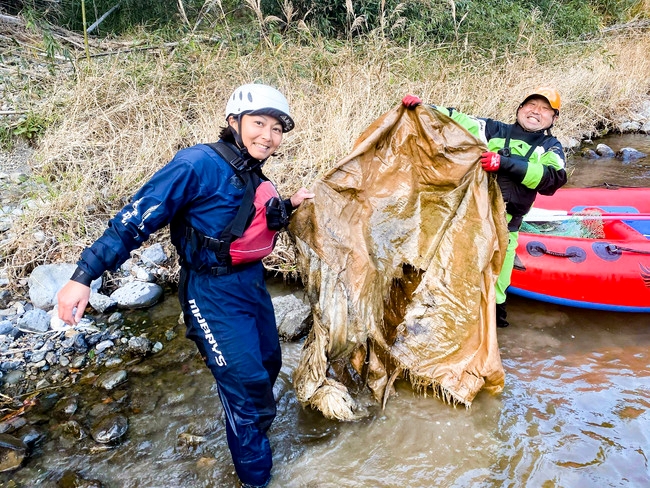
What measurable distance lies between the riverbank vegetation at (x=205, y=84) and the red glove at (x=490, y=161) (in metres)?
1.80

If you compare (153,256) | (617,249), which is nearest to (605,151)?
(617,249)

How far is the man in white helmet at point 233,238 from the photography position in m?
1.85

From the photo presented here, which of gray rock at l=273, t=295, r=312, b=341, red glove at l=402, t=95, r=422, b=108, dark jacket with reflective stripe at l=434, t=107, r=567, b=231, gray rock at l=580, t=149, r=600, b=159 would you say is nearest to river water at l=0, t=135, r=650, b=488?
gray rock at l=273, t=295, r=312, b=341

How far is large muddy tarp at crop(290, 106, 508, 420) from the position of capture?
2.49 m

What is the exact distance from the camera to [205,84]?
17.0 ft

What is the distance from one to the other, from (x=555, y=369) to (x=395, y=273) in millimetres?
1311

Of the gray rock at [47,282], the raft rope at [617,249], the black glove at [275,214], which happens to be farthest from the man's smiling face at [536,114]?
the gray rock at [47,282]

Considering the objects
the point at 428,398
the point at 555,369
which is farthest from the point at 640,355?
the point at 428,398

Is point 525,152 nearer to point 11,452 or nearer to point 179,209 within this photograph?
point 179,209

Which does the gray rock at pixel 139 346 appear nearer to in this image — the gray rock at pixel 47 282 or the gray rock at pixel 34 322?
the gray rock at pixel 34 322

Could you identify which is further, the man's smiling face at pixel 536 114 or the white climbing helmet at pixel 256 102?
the man's smiling face at pixel 536 114

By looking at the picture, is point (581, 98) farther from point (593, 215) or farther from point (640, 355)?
point (640, 355)

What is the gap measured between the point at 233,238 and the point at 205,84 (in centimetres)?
384

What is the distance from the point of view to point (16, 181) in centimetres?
454
